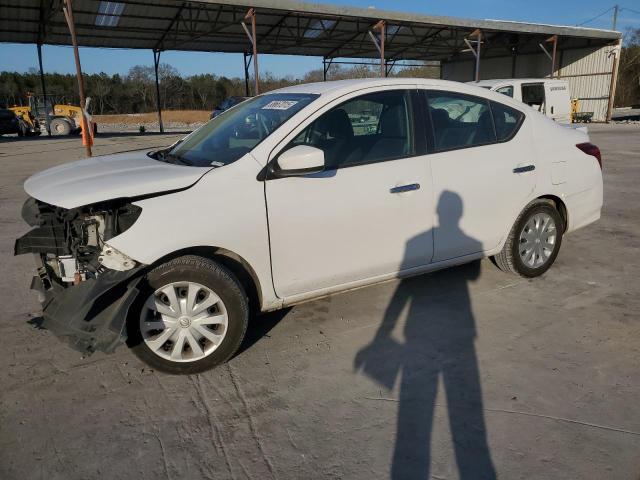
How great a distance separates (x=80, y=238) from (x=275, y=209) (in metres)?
1.22

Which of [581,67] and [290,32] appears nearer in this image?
[290,32]

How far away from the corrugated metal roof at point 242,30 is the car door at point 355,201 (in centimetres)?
1507

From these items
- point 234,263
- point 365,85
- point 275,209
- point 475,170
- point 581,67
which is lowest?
point 234,263

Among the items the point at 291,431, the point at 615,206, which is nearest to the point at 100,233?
the point at 291,431

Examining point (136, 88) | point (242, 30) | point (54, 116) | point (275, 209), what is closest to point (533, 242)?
point (275, 209)

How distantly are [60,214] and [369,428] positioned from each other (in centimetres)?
227

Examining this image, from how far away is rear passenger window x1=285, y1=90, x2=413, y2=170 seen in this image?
3506 millimetres

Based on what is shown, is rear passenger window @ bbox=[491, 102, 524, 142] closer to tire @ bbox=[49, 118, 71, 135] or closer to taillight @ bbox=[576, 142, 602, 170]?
taillight @ bbox=[576, 142, 602, 170]

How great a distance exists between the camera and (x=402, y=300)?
432 centimetres

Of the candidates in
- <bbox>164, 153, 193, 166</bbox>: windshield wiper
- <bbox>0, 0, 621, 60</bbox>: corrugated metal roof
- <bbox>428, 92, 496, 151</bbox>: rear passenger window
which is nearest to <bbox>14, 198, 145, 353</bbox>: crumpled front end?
<bbox>164, 153, 193, 166</bbox>: windshield wiper

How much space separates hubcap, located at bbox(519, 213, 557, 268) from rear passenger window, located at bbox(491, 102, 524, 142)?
2.54 ft

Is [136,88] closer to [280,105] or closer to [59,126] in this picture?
[59,126]

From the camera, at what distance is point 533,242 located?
459cm

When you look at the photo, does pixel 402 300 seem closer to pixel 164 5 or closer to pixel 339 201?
pixel 339 201
